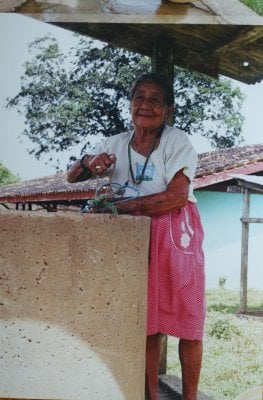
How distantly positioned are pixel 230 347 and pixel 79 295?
22.9 inches

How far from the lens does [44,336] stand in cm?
144

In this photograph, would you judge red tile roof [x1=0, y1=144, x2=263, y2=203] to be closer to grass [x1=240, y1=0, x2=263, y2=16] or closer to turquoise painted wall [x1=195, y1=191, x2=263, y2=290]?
turquoise painted wall [x1=195, y1=191, x2=263, y2=290]

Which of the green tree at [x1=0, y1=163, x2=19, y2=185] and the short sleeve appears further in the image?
the green tree at [x1=0, y1=163, x2=19, y2=185]

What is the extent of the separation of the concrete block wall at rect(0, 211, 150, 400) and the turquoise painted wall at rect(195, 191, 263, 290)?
0.30m

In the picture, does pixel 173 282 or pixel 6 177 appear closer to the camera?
pixel 173 282

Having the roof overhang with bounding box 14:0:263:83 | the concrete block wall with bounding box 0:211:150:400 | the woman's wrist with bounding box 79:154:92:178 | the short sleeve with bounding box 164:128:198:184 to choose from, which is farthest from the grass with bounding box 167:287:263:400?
the roof overhang with bounding box 14:0:263:83

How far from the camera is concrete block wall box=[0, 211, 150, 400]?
4.61 feet

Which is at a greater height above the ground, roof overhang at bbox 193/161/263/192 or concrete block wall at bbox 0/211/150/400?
roof overhang at bbox 193/161/263/192

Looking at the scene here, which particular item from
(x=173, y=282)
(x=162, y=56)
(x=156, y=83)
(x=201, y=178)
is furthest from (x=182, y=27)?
(x=173, y=282)

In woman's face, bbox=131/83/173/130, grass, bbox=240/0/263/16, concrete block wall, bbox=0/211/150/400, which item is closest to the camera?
concrete block wall, bbox=0/211/150/400

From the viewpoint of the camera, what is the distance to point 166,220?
147 cm

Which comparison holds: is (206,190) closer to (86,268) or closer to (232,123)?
(232,123)

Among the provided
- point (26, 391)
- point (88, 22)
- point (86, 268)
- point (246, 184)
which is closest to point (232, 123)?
point (246, 184)

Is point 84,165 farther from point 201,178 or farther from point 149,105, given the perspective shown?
point 201,178
